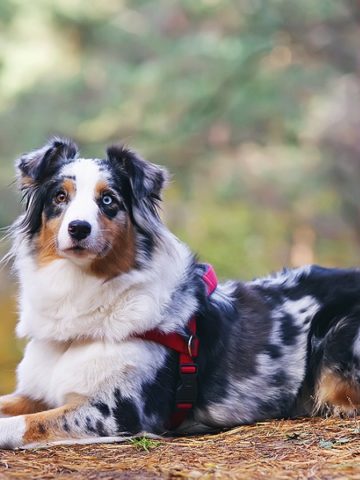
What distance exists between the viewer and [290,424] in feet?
18.2

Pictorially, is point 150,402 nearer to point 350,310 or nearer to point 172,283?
point 172,283

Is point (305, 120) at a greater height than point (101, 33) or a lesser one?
lesser

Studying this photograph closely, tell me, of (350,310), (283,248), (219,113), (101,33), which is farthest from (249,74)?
(350,310)

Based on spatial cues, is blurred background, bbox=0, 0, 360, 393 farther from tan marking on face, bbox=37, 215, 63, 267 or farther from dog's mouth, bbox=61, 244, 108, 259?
dog's mouth, bbox=61, 244, 108, 259

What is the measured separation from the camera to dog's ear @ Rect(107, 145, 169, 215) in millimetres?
5523

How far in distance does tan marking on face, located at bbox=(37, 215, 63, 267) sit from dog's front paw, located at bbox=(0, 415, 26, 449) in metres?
1.09

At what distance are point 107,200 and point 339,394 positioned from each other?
2026 millimetres

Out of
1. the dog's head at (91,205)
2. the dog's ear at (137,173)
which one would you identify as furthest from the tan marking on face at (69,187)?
the dog's ear at (137,173)

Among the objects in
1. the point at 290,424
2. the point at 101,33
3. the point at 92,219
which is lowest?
the point at 290,424

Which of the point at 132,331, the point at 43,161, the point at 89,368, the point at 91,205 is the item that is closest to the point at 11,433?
the point at 89,368

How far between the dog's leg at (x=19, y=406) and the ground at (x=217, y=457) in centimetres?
70

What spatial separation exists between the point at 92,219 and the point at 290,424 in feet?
6.04

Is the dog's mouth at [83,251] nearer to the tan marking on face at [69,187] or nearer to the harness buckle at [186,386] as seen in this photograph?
the tan marking on face at [69,187]

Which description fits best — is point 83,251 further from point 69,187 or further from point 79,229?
point 69,187
